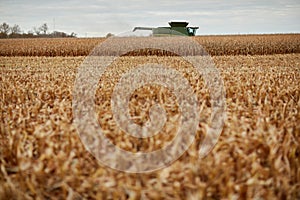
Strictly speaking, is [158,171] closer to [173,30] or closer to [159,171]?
[159,171]

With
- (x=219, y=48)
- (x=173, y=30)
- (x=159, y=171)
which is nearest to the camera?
(x=159, y=171)

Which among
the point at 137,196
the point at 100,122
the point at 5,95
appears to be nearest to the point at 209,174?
the point at 137,196

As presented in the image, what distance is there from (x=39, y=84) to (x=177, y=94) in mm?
2632

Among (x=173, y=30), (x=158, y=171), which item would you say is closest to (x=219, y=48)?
(x=173, y=30)

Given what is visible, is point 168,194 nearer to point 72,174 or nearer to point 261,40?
point 72,174

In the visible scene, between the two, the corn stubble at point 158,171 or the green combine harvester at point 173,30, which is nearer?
the corn stubble at point 158,171

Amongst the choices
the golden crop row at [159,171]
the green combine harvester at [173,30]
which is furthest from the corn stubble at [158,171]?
the green combine harvester at [173,30]

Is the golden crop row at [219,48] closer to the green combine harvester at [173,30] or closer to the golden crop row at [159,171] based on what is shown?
the green combine harvester at [173,30]

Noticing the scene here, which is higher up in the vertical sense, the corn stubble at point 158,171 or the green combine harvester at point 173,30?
the green combine harvester at point 173,30

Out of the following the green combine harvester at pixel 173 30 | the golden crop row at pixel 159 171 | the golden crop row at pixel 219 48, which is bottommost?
the golden crop row at pixel 159 171

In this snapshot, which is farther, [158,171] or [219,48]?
[219,48]

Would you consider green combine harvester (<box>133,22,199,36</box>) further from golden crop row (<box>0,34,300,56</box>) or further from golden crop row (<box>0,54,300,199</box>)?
golden crop row (<box>0,54,300,199</box>)

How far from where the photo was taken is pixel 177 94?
17.0 feet

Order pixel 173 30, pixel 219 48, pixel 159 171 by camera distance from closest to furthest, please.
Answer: pixel 159 171
pixel 219 48
pixel 173 30
